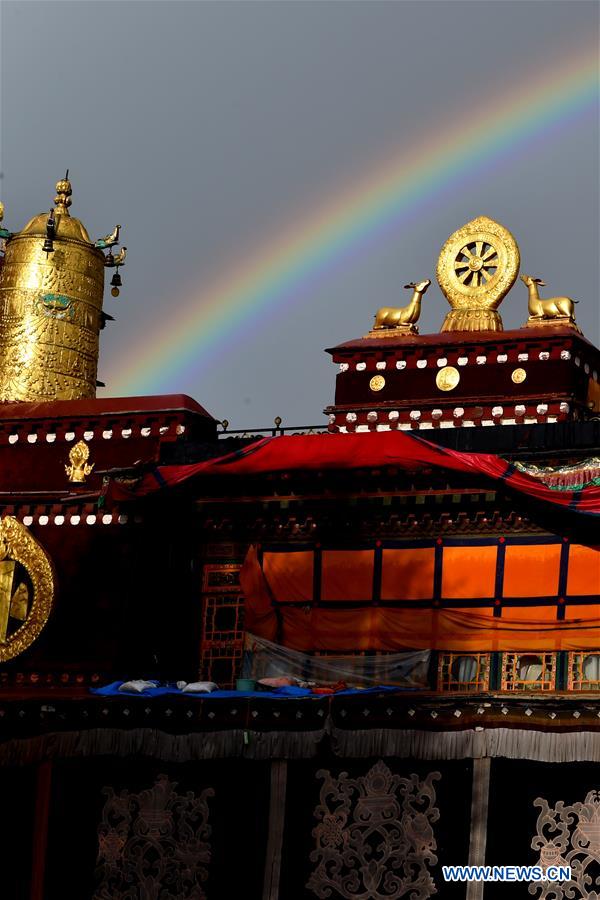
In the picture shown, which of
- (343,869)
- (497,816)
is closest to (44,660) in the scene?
(343,869)

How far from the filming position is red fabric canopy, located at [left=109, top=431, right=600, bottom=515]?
86.2 feet

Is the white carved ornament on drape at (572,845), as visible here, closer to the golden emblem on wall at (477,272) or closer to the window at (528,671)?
the window at (528,671)

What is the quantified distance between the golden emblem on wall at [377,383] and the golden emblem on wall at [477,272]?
5.03ft

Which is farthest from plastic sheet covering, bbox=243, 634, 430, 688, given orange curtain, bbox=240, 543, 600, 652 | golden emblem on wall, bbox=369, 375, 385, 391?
golden emblem on wall, bbox=369, 375, 385, 391

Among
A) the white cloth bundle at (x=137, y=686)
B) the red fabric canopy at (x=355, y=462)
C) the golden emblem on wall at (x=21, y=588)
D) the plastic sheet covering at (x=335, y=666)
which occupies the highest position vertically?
the red fabric canopy at (x=355, y=462)

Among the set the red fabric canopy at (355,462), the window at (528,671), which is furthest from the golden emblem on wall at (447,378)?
the window at (528,671)

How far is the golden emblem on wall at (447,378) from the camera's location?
3103 centimetres

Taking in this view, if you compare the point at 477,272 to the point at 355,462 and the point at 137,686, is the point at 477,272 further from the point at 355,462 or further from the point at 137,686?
the point at 137,686

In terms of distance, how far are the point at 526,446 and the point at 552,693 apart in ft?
12.2

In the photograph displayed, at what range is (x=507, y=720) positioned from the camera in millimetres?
25422

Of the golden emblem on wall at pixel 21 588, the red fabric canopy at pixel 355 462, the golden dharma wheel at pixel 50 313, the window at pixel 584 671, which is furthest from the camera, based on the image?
the golden dharma wheel at pixel 50 313

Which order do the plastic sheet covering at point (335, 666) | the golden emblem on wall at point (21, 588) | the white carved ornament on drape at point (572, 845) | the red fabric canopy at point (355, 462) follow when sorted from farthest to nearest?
the golden emblem on wall at point (21, 588), the plastic sheet covering at point (335, 666), the red fabric canopy at point (355, 462), the white carved ornament on drape at point (572, 845)

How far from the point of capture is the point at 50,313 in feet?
116

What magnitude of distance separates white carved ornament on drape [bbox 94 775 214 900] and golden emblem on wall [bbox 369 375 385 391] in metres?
7.72
